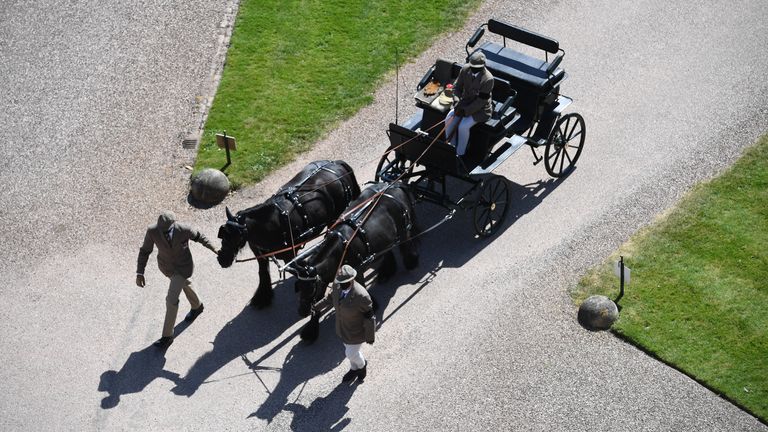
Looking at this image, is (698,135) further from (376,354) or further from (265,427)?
(265,427)

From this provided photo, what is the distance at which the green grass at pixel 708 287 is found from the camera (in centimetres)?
1254

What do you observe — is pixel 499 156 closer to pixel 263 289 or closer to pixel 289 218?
pixel 289 218

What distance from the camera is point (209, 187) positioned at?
15.1m

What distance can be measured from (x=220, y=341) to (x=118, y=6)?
8.89 m

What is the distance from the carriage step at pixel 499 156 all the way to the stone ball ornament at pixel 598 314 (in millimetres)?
2352

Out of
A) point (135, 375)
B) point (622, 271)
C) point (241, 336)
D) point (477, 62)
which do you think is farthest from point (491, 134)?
point (135, 375)

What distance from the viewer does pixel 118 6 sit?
62.3ft

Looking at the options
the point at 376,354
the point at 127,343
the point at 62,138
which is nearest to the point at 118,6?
the point at 62,138

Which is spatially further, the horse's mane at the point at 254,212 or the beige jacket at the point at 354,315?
the horse's mane at the point at 254,212

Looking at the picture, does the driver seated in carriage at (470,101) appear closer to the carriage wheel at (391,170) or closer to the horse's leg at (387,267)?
the carriage wheel at (391,170)

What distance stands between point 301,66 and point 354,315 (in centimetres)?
729

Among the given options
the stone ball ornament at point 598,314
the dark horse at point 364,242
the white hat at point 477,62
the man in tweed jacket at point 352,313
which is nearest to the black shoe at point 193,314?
the dark horse at point 364,242

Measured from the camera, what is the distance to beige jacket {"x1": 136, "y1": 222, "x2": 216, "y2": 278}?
12.4 m

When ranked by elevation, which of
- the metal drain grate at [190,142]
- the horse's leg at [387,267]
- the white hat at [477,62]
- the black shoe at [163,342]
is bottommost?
the black shoe at [163,342]
